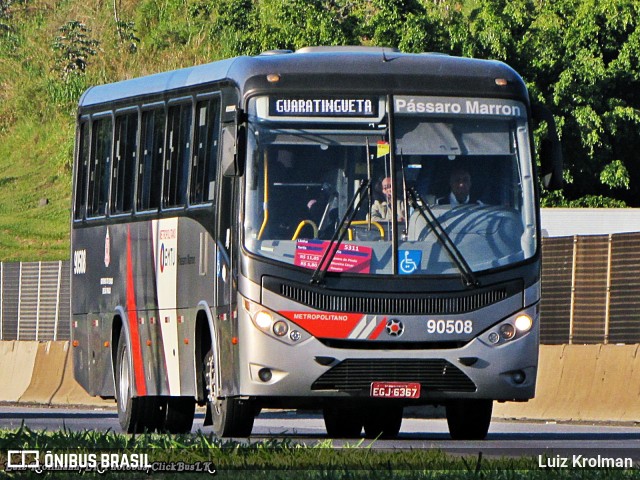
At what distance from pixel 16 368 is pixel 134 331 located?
1284 centimetres

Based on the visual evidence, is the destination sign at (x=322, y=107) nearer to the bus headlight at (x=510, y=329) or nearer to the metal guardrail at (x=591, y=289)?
the bus headlight at (x=510, y=329)

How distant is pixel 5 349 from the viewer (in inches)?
1251

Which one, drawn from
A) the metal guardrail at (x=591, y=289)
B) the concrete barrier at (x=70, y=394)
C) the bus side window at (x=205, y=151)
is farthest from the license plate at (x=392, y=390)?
the concrete barrier at (x=70, y=394)

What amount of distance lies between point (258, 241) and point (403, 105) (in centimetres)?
180

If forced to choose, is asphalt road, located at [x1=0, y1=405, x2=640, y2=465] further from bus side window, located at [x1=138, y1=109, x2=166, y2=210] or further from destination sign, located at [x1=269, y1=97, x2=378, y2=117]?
destination sign, located at [x1=269, y1=97, x2=378, y2=117]

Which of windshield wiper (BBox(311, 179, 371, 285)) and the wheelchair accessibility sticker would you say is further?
the wheelchair accessibility sticker

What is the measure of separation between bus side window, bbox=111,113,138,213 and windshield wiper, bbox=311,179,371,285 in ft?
14.2

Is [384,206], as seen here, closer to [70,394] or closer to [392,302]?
[392,302]

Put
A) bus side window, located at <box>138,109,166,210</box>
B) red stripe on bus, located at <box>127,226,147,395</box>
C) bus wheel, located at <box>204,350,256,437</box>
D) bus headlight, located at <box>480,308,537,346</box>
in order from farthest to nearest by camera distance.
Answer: red stripe on bus, located at <box>127,226,147,395</box>
bus side window, located at <box>138,109,166,210</box>
bus wheel, located at <box>204,350,256,437</box>
bus headlight, located at <box>480,308,537,346</box>

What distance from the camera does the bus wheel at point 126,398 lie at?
61.6 feet

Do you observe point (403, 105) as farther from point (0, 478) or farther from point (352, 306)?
point (0, 478)

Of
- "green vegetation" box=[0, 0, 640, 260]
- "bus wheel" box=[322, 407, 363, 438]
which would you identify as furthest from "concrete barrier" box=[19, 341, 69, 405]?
"green vegetation" box=[0, 0, 640, 260]

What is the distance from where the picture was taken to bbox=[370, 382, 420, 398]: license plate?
14977 millimetres

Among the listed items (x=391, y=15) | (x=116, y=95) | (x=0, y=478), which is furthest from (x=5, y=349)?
(x=0, y=478)
